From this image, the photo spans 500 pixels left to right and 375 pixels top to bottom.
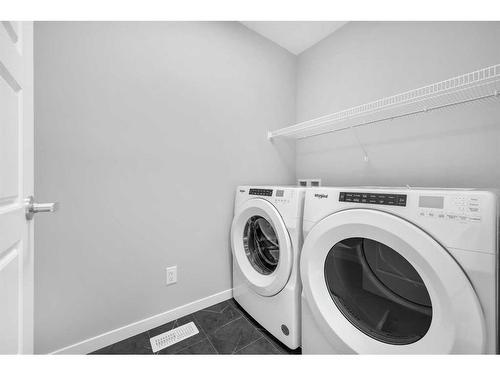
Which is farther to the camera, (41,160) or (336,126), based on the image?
(336,126)

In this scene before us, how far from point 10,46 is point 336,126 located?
1.75 m

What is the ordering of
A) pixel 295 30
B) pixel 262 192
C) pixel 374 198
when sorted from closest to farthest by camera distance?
pixel 374 198 < pixel 262 192 < pixel 295 30

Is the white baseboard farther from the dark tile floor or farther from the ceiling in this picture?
the ceiling

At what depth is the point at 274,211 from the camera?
1114mm

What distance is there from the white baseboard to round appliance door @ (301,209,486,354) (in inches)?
33.1

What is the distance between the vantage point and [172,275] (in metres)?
1.31

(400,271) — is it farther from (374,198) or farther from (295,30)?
(295,30)

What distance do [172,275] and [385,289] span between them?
1190 mm

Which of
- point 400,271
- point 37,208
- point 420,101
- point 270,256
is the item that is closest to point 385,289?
point 400,271

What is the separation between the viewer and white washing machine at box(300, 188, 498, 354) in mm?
559

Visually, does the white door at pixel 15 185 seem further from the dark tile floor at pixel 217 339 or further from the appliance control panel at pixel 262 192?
the appliance control panel at pixel 262 192
